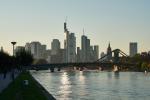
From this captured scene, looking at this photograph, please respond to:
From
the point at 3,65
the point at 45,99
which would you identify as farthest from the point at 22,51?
the point at 45,99

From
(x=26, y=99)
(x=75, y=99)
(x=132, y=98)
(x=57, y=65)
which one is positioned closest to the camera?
(x=26, y=99)

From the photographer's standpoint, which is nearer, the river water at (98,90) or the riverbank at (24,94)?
the riverbank at (24,94)

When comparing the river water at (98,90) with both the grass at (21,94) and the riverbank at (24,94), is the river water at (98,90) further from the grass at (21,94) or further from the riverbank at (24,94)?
the grass at (21,94)

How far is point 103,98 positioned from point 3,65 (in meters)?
21.1

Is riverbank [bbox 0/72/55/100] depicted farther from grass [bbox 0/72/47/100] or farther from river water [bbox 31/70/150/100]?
river water [bbox 31/70/150/100]

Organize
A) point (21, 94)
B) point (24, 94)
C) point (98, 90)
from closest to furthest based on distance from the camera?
point (24, 94) < point (21, 94) < point (98, 90)

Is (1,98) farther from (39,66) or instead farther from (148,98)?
(39,66)

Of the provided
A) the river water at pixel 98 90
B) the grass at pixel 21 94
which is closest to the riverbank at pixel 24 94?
the grass at pixel 21 94

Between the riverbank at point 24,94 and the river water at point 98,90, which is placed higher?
the riverbank at point 24,94

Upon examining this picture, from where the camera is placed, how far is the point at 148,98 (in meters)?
46.8

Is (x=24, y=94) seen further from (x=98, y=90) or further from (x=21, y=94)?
(x=98, y=90)

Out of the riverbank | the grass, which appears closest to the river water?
the riverbank

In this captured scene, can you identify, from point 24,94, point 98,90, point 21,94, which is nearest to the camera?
point 24,94

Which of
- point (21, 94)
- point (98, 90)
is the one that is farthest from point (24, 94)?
point (98, 90)
